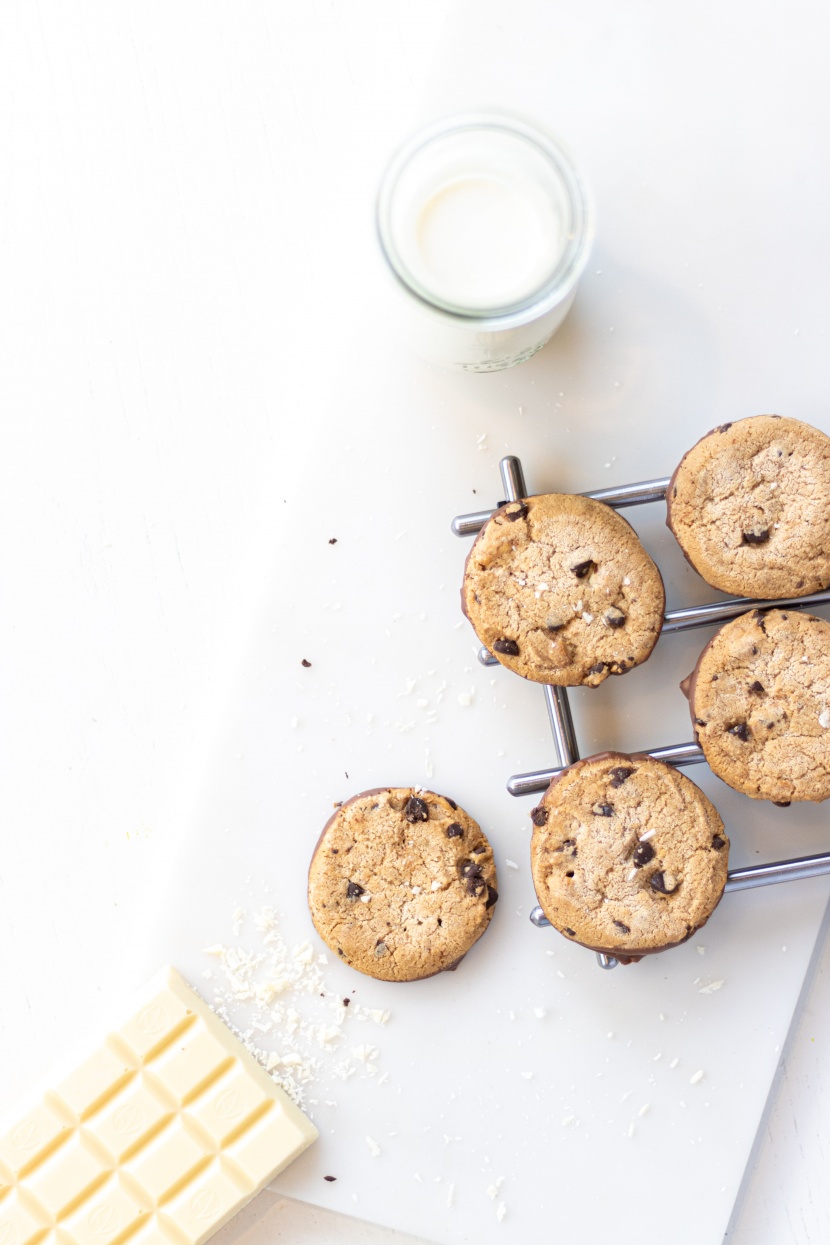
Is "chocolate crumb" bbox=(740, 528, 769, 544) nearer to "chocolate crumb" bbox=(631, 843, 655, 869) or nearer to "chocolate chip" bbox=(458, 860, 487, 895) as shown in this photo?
"chocolate crumb" bbox=(631, 843, 655, 869)

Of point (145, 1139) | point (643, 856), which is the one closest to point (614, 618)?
point (643, 856)

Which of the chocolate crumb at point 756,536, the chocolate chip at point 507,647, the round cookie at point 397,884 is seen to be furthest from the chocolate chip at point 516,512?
the round cookie at point 397,884

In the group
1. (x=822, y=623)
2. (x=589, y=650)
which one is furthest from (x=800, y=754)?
(x=589, y=650)

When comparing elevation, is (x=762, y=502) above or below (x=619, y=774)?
above

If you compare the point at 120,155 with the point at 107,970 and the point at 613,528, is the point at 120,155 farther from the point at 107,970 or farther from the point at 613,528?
the point at 107,970

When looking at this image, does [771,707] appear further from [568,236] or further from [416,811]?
[568,236]

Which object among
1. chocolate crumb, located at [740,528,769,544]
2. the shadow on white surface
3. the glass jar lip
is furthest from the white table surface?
chocolate crumb, located at [740,528,769,544]
